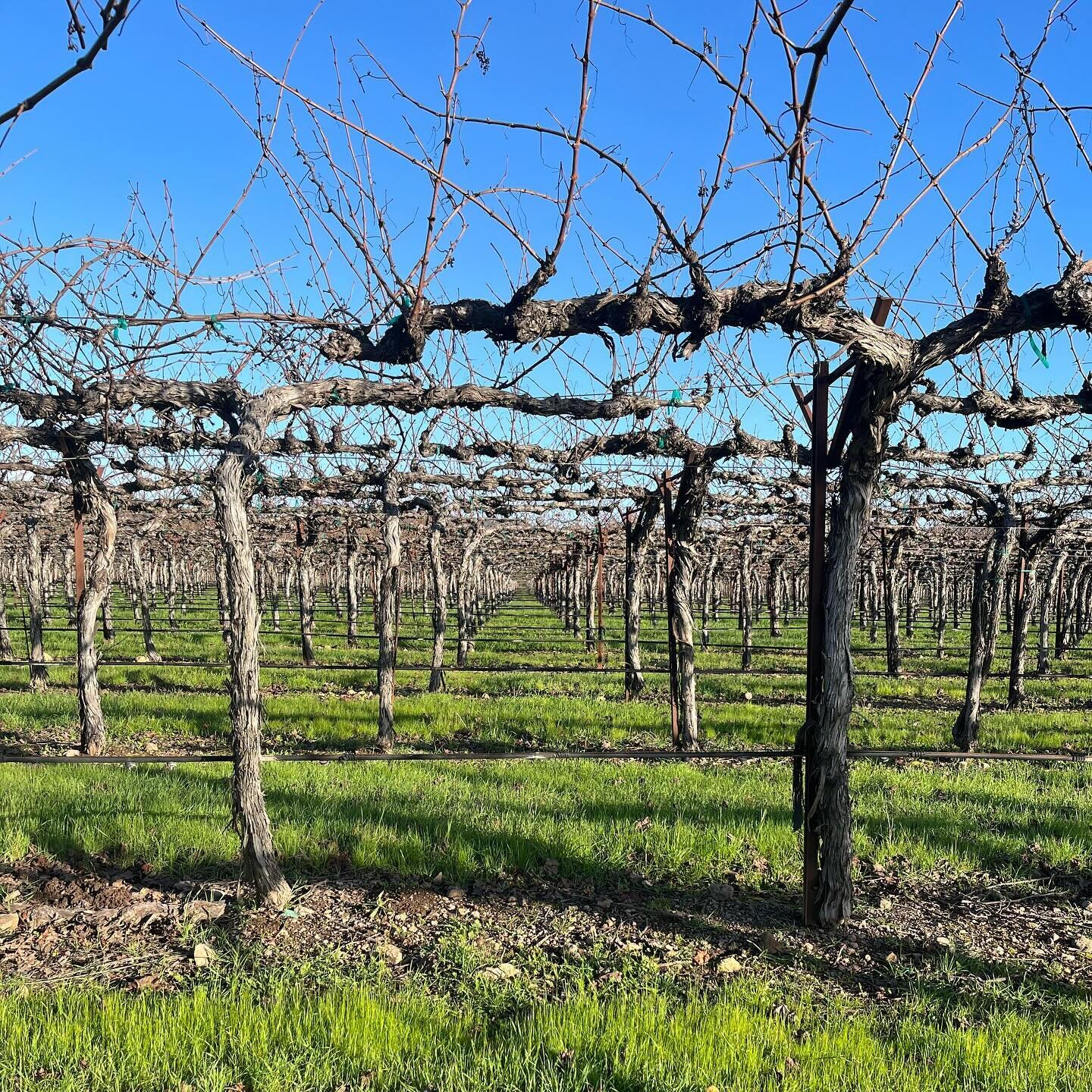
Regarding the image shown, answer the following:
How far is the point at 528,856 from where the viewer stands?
15.9ft

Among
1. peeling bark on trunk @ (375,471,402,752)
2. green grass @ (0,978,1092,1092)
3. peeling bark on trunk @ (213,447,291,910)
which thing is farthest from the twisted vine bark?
peeling bark on trunk @ (213,447,291,910)

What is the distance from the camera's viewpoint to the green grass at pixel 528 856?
2.81 meters

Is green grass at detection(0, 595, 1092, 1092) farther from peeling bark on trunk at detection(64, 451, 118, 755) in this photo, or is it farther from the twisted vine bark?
peeling bark on trunk at detection(64, 451, 118, 755)

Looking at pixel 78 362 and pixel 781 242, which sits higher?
pixel 781 242

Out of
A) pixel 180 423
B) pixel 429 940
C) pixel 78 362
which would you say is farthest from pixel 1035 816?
pixel 180 423

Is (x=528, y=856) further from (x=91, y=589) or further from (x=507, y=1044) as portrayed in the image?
(x=91, y=589)

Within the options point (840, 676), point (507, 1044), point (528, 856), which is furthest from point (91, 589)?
point (840, 676)

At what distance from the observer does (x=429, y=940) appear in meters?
3.96

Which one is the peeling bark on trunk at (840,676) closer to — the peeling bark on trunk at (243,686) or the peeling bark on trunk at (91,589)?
the peeling bark on trunk at (243,686)

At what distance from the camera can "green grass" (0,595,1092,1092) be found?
2812mm

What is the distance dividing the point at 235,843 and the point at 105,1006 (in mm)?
1744

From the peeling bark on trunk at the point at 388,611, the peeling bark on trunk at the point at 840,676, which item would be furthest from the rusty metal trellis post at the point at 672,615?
the peeling bark on trunk at the point at 840,676

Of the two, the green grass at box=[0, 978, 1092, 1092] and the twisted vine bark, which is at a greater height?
the twisted vine bark

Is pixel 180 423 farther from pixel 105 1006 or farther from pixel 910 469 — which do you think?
pixel 910 469
